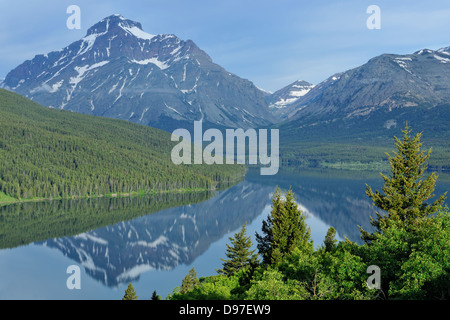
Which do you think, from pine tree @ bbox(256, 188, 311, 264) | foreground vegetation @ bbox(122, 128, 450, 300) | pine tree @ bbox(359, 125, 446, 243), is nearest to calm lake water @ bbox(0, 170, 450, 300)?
pine tree @ bbox(256, 188, 311, 264)

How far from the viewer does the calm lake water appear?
8650 centimetres

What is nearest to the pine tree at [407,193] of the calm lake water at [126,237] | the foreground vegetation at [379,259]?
the foreground vegetation at [379,259]

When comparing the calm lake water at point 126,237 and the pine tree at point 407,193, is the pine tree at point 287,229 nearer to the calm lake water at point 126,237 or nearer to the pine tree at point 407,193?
the pine tree at point 407,193

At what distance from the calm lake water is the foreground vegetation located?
41045 millimetres

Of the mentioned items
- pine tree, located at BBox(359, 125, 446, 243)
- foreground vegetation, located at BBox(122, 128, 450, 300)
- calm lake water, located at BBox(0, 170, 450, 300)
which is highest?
pine tree, located at BBox(359, 125, 446, 243)

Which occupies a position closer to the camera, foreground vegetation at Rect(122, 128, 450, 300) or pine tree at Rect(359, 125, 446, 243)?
foreground vegetation at Rect(122, 128, 450, 300)

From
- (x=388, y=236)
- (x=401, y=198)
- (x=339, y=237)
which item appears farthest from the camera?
(x=339, y=237)

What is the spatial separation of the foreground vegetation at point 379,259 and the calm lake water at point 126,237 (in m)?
41.0

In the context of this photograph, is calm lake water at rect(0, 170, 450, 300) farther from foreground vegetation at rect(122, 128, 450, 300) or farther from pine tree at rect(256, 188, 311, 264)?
foreground vegetation at rect(122, 128, 450, 300)
